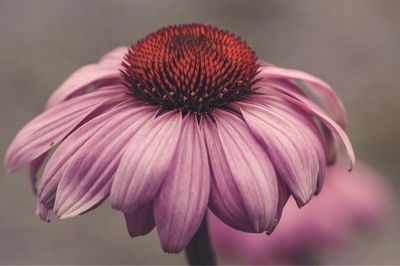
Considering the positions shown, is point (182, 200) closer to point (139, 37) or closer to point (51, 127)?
point (51, 127)

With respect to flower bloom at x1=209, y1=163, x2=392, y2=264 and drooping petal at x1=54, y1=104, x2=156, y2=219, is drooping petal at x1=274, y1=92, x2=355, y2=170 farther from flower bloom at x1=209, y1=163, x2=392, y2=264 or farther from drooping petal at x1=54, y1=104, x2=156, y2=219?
flower bloom at x1=209, y1=163, x2=392, y2=264

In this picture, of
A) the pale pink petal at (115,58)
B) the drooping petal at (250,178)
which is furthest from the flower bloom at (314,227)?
the drooping petal at (250,178)

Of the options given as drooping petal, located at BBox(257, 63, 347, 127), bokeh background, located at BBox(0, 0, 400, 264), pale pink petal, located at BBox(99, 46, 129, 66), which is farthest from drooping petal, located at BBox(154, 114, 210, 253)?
bokeh background, located at BBox(0, 0, 400, 264)

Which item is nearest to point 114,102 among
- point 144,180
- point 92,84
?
point 92,84

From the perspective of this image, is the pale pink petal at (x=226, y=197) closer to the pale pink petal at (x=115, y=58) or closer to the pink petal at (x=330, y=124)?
the pink petal at (x=330, y=124)

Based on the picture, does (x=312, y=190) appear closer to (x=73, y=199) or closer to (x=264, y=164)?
(x=264, y=164)

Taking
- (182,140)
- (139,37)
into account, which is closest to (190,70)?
(182,140)
